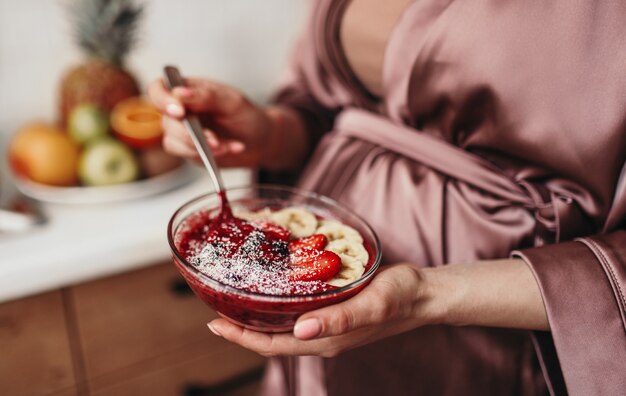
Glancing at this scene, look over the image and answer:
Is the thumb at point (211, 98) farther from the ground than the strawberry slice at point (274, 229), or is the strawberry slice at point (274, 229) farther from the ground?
the thumb at point (211, 98)

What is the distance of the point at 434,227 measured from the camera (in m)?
0.90

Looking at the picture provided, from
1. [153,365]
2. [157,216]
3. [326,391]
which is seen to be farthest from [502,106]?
[153,365]

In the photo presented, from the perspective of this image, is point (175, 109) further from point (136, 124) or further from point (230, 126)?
point (136, 124)

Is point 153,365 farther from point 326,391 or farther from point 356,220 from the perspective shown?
point 356,220

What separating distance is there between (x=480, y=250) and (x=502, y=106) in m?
0.24

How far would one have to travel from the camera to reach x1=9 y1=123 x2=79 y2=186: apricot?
1280mm

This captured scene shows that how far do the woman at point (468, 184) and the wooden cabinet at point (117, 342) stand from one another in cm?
47

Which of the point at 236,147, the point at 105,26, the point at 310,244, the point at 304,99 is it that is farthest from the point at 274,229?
the point at 105,26

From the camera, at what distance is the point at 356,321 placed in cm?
63

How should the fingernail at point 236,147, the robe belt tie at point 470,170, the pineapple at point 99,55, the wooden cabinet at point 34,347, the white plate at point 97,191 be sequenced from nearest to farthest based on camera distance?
the robe belt tie at point 470,170
the fingernail at point 236,147
the wooden cabinet at point 34,347
the white plate at point 97,191
the pineapple at point 99,55

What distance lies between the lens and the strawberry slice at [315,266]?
2.17 ft

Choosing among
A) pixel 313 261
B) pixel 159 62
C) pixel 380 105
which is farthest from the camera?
pixel 159 62

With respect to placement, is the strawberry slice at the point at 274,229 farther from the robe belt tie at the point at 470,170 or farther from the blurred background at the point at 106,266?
the blurred background at the point at 106,266

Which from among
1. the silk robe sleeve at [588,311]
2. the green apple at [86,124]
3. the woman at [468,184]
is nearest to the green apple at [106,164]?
the green apple at [86,124]
